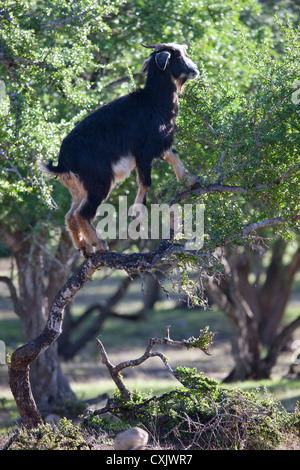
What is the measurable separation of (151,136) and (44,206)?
98.8 inches

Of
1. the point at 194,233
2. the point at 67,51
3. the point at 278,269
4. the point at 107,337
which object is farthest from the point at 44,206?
the point at 107,337

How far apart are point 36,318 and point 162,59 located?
5.52 meters

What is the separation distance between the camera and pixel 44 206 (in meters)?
7.95

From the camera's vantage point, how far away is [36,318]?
10.0 metres

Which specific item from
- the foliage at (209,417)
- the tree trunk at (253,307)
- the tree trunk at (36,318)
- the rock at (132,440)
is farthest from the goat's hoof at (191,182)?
the tree trunk at (253,307)

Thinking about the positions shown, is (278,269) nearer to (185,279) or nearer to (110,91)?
(110,91)

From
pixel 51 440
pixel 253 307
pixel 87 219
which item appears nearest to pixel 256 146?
pixel 87 219

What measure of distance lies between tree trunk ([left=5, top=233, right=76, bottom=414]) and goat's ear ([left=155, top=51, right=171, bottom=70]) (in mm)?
4861

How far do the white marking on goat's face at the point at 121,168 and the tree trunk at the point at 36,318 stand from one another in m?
4.42

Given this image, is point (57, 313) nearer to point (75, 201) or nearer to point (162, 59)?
point (75, 201)

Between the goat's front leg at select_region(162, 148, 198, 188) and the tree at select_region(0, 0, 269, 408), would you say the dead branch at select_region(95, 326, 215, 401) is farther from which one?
the tree at select_region(0, 0, 269, 408)

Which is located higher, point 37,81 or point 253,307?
point 37,81

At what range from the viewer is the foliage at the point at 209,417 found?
5.50 metres
